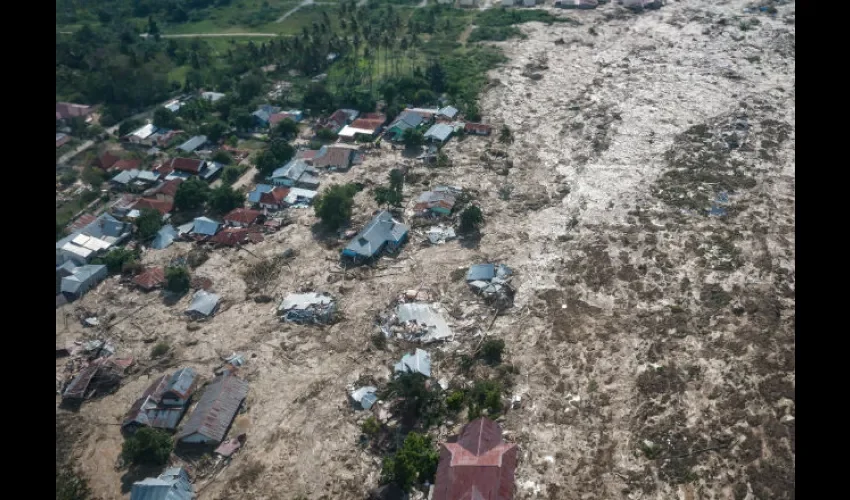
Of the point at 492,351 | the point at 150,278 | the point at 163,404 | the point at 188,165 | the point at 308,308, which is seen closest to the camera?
the point at 163,404

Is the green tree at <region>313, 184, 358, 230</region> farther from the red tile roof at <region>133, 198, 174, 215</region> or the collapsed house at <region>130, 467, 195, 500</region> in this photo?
the collapsed house at <region>130, 467, 195, 500</region>

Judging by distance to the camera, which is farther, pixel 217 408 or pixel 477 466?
pixel 217 408

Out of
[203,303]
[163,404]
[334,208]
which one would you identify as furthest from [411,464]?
[334,208]

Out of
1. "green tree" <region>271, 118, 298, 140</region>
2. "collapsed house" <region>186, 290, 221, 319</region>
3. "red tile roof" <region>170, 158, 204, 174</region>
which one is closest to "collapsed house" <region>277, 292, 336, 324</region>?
"collapsed house" <region>186, 290, 221, 319</region>

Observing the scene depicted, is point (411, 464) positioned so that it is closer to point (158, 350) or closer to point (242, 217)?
point (158, 350)
